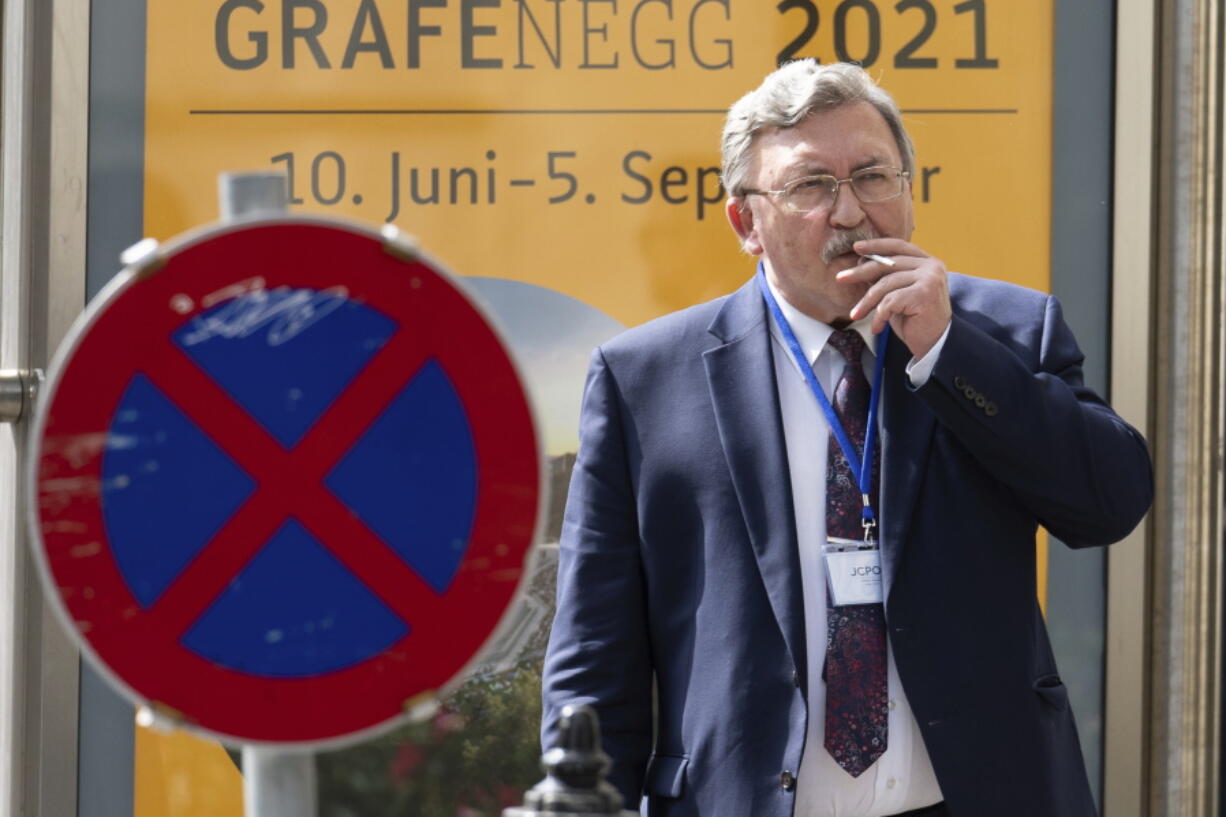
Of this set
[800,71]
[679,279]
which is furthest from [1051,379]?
[679,279]

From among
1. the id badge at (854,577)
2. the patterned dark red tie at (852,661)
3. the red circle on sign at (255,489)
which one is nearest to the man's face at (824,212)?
the patterned dark red tie at (852,661)

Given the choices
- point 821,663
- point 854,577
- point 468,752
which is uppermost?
point 854,577

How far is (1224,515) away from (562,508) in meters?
1.54

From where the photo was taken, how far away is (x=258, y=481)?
170cm

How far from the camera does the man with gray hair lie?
9.21ft

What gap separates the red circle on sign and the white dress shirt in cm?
123

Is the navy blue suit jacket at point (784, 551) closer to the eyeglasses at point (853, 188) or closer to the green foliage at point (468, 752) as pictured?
the eyeglasses at point (853, 188)

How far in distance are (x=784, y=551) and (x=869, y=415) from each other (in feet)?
0.89

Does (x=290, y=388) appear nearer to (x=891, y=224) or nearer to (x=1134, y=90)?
(x=891, y=224)

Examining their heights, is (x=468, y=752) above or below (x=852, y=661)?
below

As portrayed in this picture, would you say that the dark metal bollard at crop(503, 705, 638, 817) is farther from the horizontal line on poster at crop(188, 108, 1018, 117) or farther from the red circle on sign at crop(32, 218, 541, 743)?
the horizontal line on poster at crop(188, 108, 1018, 117)

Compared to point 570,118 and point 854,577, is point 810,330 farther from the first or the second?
point 570,118

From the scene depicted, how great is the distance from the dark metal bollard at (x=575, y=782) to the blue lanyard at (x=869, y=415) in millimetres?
1031

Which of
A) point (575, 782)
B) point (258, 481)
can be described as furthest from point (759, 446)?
point (258, 481)
